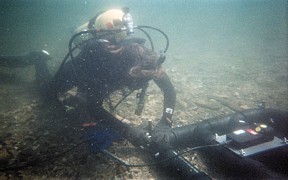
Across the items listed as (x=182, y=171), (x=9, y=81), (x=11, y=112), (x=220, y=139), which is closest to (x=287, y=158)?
(x=220, y=139)

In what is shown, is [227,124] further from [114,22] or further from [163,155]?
[114,22]

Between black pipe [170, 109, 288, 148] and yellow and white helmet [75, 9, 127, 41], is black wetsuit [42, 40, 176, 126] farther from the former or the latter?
black pipe [170, 109, 288, 148]

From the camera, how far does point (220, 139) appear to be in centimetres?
361

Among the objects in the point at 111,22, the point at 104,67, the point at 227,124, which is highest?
the point at 111,22

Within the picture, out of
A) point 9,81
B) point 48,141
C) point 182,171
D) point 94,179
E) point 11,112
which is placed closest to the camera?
point 182,171

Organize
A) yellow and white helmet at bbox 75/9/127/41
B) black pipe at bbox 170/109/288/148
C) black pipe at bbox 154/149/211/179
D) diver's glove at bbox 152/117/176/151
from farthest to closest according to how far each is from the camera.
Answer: yellow and white helmet at bbox 75/9/127/41 < black pipe at bbox 170/109/288/148 < diver's glove at bbox 152/117/176/151 < black pipe at bbox 154/149/211/179

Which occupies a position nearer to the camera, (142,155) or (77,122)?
(142,155)

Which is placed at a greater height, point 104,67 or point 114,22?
point 114,22

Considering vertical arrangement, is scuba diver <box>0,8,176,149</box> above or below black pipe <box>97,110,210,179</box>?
above

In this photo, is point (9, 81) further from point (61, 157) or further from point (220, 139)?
point (220, 139)

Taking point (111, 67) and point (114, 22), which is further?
point (114, 22)

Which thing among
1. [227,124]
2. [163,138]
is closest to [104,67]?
[163,138]

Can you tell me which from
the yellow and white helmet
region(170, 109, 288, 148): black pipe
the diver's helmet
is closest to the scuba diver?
the diver's helmet

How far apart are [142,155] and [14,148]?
228 cm
